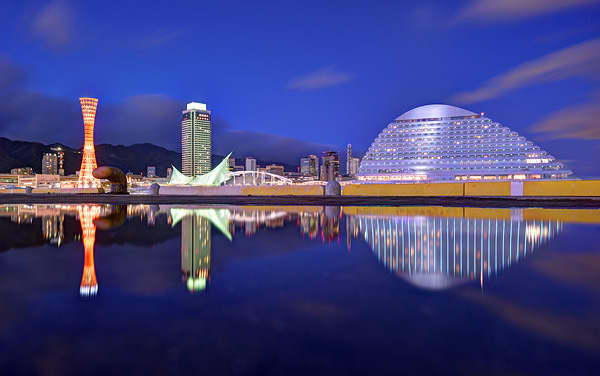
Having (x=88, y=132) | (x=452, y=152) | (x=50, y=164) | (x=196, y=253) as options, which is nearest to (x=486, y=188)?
(x=196, y=253)

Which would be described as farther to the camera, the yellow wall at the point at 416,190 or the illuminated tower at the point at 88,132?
the illuminated tower at the point at 88,132

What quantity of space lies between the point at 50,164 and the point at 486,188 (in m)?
214

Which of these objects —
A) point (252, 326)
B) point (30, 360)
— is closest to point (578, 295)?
point (252, 326)

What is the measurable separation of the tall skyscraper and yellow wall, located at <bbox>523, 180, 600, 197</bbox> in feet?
694

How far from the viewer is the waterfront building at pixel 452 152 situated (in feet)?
286

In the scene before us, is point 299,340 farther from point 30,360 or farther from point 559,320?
point 559,320

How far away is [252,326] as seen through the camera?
11.3 ft

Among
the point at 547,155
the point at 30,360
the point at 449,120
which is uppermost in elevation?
the point at 449,120

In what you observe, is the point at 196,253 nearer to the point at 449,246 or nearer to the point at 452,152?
the point at 449,246

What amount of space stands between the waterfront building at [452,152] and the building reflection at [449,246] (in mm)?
87192

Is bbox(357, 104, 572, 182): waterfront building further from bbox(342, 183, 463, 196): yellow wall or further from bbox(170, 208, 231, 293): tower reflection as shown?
bbox(170, 208, 231, 293): tower reflection

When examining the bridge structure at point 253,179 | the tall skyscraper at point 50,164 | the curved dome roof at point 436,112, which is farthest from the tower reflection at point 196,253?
the tall skyscraper at point 50,164

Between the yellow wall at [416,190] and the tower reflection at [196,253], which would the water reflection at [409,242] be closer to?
the tower reflection at [196,253]

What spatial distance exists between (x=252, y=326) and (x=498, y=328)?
2.27 metres
